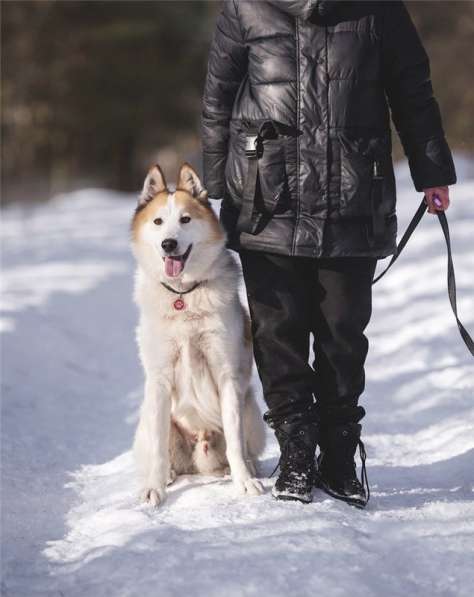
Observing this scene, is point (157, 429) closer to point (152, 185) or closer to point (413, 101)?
point (152, 185)

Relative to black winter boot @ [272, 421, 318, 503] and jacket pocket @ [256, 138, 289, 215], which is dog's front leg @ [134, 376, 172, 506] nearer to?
black winter boot @ [272, 421, 318, 503]

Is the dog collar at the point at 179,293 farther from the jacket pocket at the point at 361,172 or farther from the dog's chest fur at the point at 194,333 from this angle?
the jacket pocket at the point at 361,172

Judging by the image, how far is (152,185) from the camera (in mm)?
3457

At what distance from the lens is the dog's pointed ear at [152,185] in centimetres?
342

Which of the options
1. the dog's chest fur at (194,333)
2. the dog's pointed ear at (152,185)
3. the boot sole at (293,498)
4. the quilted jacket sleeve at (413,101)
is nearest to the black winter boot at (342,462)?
the boot sole at (293,498)

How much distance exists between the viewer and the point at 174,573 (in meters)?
2.42

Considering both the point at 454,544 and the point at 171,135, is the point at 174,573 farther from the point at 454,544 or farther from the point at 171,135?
the point at 171,135

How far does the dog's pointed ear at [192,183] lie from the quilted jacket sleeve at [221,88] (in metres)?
0.11

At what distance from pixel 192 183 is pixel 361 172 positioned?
0.81 meters

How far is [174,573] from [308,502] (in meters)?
0.73

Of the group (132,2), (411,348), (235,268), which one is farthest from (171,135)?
(235,268)

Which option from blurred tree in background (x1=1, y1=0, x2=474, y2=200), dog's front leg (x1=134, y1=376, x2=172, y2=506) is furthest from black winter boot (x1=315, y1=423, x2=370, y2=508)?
blurred tree in background (x1=1, y1=0, x2=474, y2=200)

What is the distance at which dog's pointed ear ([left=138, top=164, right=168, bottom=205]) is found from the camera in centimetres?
342

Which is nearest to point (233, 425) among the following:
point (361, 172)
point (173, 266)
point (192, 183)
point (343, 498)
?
point (343, 498)
